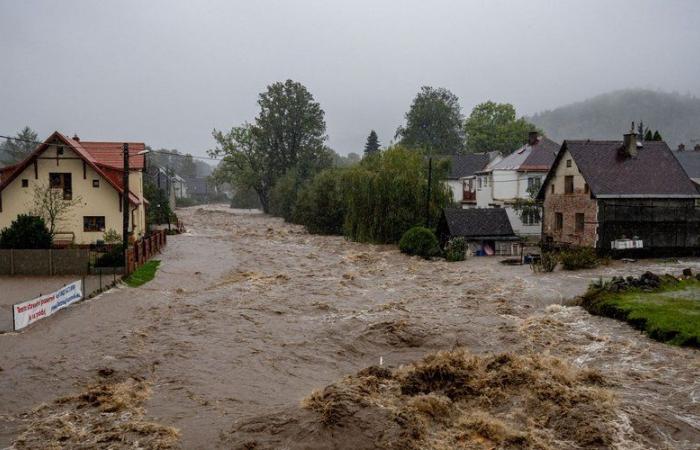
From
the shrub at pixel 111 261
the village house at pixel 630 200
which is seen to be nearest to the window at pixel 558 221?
the village house at pixel 630 200

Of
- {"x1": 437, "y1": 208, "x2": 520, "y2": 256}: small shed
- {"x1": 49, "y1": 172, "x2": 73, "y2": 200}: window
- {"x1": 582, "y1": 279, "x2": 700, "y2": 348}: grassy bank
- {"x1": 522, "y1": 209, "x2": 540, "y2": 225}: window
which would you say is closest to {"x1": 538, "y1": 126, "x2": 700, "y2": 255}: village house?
{"x1": 437, "y1": 208, "x2": 520, "y2": 256}: small shed

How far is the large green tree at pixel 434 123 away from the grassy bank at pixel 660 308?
3137 inches

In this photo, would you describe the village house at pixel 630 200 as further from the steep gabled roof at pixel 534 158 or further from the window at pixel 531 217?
the steep gabled roof at pixel 534 158

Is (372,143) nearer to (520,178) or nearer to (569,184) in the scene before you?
(520,178)

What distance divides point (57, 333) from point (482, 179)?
44.1m

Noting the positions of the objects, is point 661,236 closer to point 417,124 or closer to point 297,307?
point 297,307

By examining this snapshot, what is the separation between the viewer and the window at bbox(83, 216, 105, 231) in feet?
121

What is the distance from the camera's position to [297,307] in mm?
23375

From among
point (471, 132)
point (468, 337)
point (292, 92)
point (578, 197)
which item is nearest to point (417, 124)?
point (471, 132)

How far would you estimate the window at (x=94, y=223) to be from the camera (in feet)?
121

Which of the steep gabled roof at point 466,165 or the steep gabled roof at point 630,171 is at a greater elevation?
the steep gabled roof at point 466,165

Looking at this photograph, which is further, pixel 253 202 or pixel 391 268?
pixel 253 202

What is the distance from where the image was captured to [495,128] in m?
84.8

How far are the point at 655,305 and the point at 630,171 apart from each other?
694 inches
